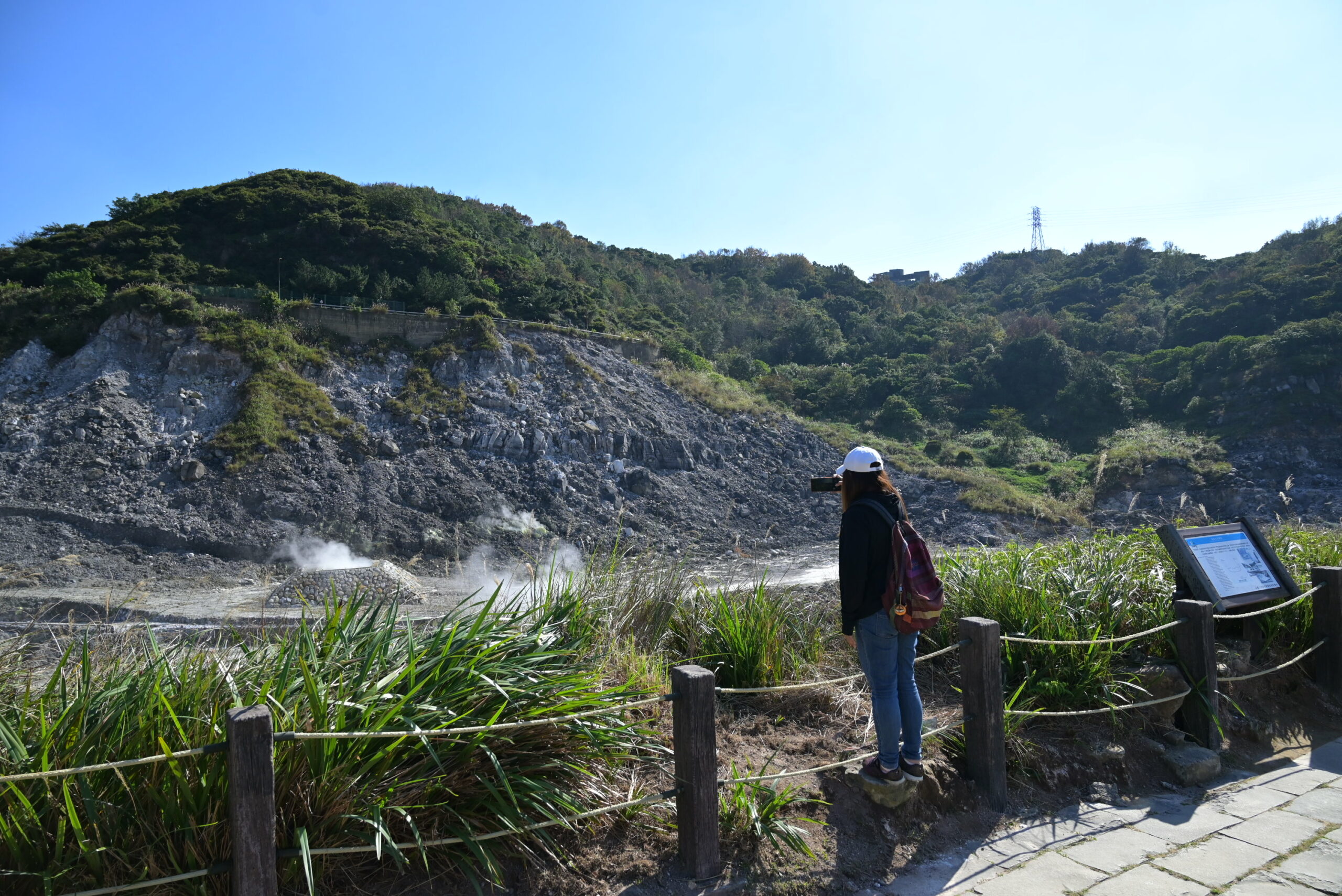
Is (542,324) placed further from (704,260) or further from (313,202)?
(704,260)

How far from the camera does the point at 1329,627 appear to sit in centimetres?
525

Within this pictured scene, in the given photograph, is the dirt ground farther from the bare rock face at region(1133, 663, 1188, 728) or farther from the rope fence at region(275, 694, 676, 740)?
the rope fence at region(275, 694, 676, 740)

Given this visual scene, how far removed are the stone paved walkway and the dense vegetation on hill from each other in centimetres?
2702

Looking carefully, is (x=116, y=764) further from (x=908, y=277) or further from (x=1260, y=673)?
(x=908, y=277)

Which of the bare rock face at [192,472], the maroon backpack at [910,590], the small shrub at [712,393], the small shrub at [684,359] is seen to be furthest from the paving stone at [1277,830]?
the small shrub at [684,359]

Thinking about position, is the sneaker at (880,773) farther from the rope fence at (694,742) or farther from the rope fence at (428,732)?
the rope fence at (428,732)

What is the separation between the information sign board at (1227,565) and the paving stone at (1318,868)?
154cm

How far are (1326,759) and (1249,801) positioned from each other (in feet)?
3.76

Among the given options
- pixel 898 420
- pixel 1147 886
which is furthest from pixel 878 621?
pixel 898 420

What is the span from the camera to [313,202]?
3256 centimetres

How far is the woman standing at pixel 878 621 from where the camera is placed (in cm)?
305

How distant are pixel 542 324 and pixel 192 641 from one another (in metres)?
27.0

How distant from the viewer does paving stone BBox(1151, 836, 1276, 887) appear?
2.98m

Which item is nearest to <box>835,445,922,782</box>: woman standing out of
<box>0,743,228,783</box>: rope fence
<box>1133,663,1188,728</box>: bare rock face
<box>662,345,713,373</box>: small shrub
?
<box>1133,663,1188,728</box>: bare rock face
